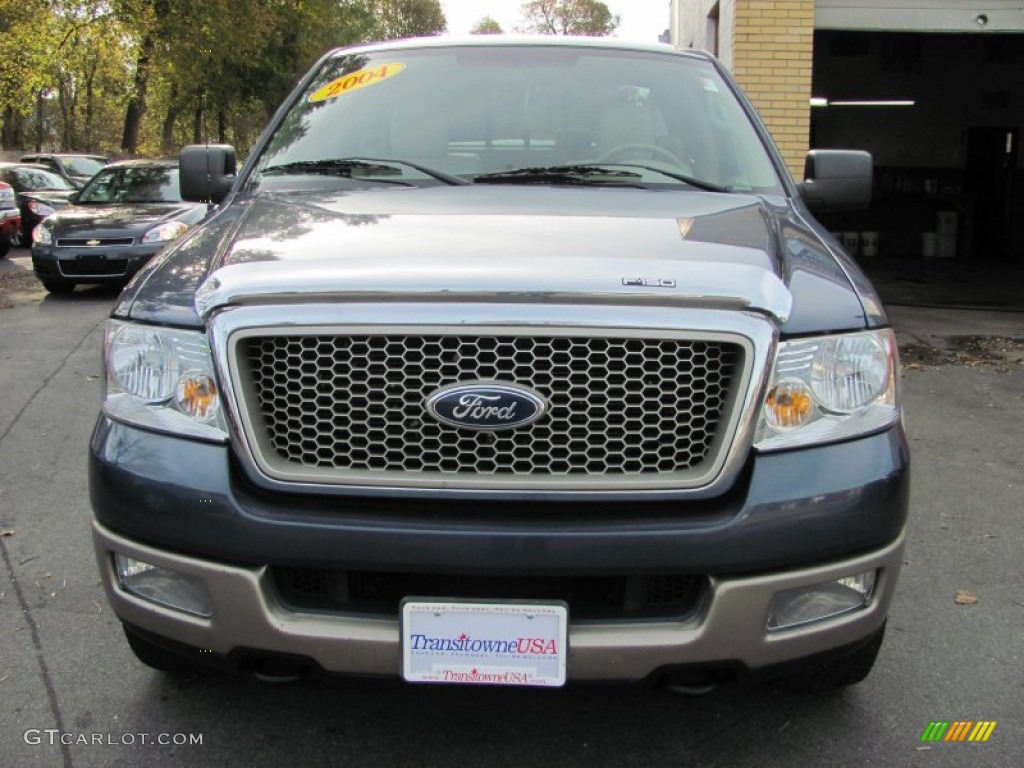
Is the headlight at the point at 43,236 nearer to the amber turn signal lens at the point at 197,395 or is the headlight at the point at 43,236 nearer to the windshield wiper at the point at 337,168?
the windshield wiper at the point at 337,168

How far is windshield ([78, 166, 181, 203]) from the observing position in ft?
39.2

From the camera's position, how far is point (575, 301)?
2127mm

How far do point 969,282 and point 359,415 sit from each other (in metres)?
12.9

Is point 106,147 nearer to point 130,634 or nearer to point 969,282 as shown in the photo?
point 969,282

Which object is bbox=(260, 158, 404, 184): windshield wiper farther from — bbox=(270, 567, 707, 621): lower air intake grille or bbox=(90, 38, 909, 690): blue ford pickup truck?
bbox=(270, 567, 707, 621): lower air intake grille

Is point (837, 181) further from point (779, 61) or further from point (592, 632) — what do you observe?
point (779, 61)

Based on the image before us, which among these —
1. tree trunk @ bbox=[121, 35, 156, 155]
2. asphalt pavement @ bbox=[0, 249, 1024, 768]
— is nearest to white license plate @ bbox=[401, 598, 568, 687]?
asphalt pavement @ bbox=[0, 249, 1024, 768]

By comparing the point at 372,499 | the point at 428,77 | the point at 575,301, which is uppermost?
the point at 428,77

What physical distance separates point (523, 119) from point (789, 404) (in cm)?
178

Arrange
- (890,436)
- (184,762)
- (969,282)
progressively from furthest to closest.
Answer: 1. (969,282)
2. (184,762)
3. (890,436)

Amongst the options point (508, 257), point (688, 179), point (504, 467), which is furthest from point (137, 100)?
point (504, 467)

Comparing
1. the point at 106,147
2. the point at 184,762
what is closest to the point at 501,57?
the point at 184,762

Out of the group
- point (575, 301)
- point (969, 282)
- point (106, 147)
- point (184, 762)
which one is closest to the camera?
point (575, 301)

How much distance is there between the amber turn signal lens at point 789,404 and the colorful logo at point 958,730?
3.64 feet
